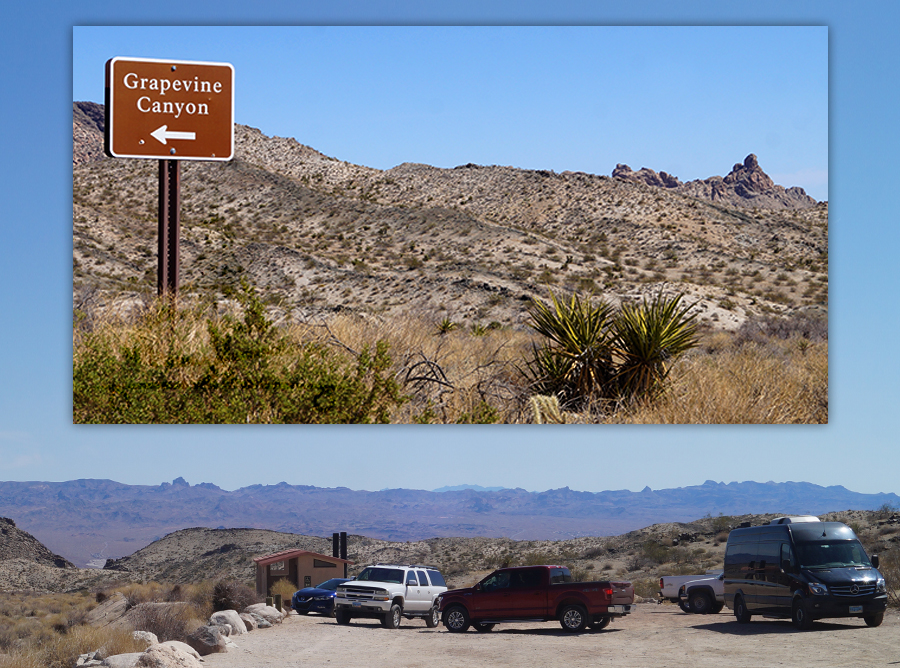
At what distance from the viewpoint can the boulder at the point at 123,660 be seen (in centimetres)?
850

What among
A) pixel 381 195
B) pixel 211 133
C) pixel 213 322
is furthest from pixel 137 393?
pixel 381 195

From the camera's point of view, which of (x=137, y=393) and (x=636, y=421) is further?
(x=636, y=421)

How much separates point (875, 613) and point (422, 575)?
445cm

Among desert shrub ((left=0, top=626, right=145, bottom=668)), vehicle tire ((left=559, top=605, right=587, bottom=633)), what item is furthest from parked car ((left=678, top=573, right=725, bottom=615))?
desert shrub ((left=0, top=626, right=145, bottom=668))

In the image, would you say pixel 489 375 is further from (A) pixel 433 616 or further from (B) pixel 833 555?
(B) pixel 833 555

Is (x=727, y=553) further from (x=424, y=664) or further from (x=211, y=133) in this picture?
(x=211, y=133)

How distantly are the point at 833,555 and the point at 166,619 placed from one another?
7.03 metres

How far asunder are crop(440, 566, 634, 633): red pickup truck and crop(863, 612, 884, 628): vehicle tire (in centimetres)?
228

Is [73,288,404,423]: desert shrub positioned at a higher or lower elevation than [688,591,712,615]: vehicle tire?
higher

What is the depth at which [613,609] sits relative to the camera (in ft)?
27.3

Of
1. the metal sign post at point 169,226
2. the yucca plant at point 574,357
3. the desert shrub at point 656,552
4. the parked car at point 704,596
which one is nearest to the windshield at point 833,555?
the parked car at point 704,596

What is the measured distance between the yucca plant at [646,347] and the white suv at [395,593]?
11.8ft

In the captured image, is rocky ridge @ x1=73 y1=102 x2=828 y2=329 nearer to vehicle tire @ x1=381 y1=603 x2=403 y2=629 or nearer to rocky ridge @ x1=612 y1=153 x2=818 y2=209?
rocky ridge @ x1=612 y1=153 x2=818 y2=209

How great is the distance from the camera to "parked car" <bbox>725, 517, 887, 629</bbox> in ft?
27.8
